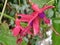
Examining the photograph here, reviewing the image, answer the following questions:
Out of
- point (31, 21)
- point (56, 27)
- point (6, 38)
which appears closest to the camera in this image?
point (31, 21)

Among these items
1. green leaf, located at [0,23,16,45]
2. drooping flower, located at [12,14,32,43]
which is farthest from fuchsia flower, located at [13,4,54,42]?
green leaf, located at [0,23,16,45]

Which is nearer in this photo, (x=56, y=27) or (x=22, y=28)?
(x=22, y=28)

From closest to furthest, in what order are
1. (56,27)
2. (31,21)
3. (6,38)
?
1. (31,21)
2. (56,27)
3. (6,38)

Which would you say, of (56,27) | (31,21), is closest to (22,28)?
(31,21)

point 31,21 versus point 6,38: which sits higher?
point 31,21

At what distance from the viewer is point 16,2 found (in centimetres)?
148

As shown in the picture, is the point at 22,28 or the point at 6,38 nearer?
the point at 22,28

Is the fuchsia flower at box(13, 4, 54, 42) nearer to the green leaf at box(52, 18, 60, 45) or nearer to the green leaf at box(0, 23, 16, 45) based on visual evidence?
the green leaf at box(52, 18, 60, 45)

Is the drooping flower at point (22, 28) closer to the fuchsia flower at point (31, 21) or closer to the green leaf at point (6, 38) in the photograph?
the fuchsia flower at point (31, 21)

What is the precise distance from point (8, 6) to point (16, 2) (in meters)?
0.07

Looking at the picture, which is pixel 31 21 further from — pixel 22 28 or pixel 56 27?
pixel 56 27

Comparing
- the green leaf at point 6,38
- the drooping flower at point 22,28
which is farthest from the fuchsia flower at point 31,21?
the green leaf at point 6,38

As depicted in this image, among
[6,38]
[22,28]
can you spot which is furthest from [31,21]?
[6,38]

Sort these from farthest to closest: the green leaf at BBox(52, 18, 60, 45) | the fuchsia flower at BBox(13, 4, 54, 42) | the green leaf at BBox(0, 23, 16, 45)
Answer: the green leaf at BBox(0, 23, 16, 45)
the green leaf at BBox(52, 18, 60, 45)
the fuchsia flower at BBox(13, 4, 54, 42)
